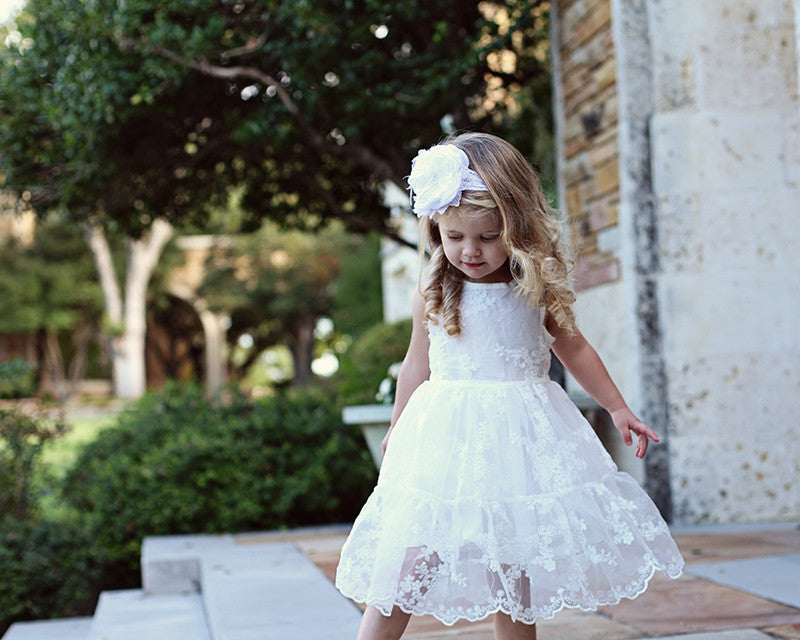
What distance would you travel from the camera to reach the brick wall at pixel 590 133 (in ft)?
14.9

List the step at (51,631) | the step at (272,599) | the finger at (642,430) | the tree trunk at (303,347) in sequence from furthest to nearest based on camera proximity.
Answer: the tree trunk at (303,347)
the step at (51,631)
the step at (272,599)
the finger at (642,430)

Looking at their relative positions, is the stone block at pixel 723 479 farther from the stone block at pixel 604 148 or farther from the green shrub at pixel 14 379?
the green shrub at pixel 14 379

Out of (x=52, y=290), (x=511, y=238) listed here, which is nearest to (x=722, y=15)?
(x=511, y=238)

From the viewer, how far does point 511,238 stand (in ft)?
6.61

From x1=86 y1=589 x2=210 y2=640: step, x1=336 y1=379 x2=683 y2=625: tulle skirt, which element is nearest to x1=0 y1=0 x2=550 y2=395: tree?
x1=86 y1=589 x2=210 y2=640: step

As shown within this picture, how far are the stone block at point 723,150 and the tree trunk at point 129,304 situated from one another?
19381 millimetres

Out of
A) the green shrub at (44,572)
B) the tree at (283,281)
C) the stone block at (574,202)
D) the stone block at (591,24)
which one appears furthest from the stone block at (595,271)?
the tree at (283,281)

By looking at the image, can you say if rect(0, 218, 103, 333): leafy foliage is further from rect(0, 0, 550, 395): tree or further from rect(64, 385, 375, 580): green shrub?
rect(64, 385, 375, 580): green shrub

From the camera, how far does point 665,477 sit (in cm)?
430

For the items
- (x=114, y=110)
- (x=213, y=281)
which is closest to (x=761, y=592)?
(x=114, y=110)

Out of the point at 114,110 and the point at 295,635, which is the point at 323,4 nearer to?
the point at 114,110

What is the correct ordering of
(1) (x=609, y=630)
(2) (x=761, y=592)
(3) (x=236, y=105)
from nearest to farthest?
1. (1) (x=609, y=630)
2. (2) (x=761, y=592)
3. (3) (x=236, y=105)

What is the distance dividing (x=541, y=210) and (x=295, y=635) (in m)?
1.54

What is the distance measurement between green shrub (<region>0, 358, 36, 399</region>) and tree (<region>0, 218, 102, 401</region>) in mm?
16502
